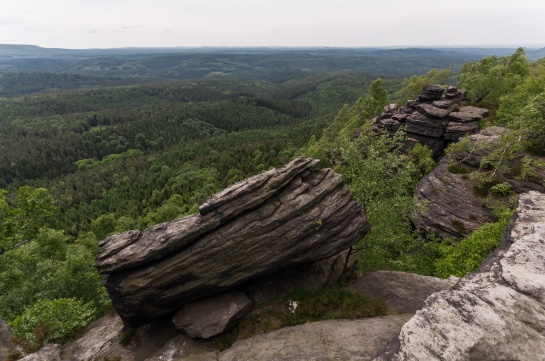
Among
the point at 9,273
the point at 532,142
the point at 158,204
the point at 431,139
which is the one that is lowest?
the point at 158,204

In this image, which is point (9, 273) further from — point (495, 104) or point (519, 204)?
point (495, 104)

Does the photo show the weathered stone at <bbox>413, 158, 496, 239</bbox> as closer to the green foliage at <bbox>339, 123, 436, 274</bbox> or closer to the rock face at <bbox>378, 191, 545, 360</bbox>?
the green foliage at <bbox>339, 123, 436, 274</bbox>

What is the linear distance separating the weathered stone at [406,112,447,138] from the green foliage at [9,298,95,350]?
68.4 metres

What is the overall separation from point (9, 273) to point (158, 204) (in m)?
88.0

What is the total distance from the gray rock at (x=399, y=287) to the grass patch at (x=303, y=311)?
3.66ft

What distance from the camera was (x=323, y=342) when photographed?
64.7ft

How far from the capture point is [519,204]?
68.0 ft

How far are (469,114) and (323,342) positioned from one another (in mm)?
62958

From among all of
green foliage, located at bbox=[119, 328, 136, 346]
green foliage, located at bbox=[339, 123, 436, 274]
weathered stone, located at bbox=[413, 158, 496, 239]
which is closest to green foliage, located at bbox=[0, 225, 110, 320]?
green foliage, located at bbox=[119, 328, 136, 346]

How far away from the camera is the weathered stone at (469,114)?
59737 mm

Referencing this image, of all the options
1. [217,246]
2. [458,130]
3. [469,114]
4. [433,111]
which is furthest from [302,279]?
[469,114]

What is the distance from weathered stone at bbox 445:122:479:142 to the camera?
5721 cm

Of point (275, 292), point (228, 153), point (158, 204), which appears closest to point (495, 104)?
point (275, 292)

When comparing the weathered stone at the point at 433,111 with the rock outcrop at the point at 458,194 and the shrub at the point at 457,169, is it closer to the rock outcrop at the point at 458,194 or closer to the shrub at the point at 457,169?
the rock outcrop at the point at 458,194
